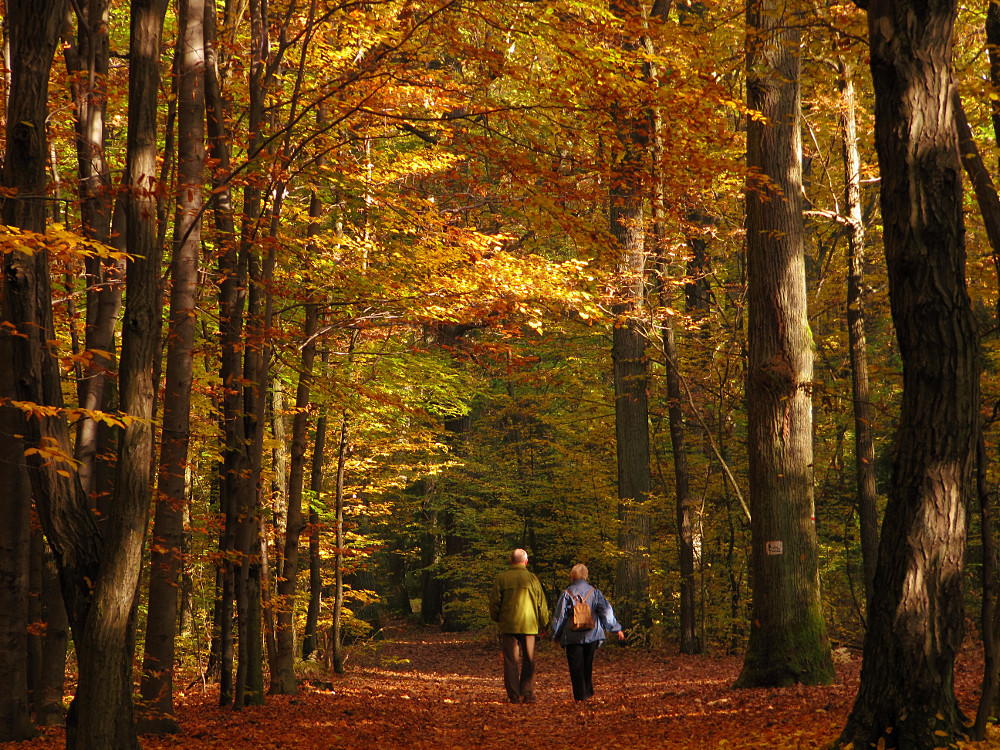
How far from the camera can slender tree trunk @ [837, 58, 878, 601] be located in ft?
33.8

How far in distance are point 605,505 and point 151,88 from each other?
14652 millimetres

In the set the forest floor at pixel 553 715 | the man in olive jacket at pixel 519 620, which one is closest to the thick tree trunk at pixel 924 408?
the forest floor at pixel 553 715

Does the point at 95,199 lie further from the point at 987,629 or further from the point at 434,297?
the point at 987,629

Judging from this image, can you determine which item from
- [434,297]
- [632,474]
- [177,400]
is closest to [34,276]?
[177,400]

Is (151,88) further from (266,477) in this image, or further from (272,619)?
(266,477)

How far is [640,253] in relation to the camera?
13.2m

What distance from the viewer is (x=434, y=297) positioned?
10078mm

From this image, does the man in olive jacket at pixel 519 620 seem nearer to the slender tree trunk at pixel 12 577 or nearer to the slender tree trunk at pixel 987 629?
the slender tree trunk at pixel 12 577

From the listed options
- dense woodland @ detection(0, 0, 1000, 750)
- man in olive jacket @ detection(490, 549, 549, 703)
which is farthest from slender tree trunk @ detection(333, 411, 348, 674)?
man in olive jacket @ detection(490, 549, 549, 703)

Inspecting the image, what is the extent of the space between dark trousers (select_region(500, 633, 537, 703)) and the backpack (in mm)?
584

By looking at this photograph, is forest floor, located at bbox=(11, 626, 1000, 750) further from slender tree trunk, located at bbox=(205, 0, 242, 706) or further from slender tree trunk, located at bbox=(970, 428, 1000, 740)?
slender tree trunk, located at bbox=(205, 0, 242, 706)

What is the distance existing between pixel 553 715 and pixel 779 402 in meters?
4.07

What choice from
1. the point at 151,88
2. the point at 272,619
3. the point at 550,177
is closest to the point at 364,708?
the point at 272,619

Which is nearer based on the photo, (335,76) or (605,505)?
(335,76)
